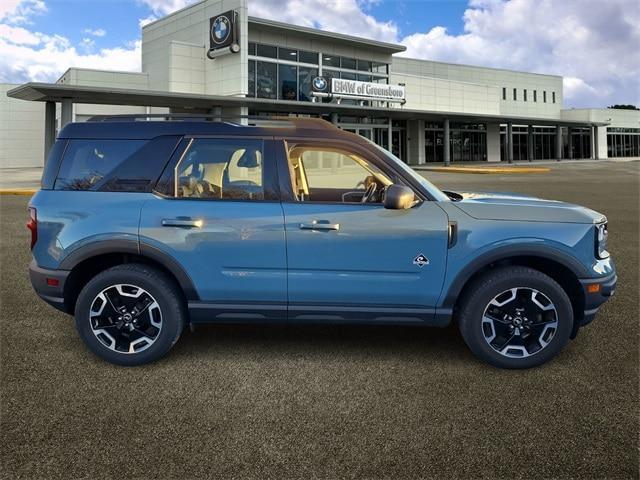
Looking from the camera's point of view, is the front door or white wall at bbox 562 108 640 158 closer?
the front door

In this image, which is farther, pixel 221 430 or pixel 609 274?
pixel 609 274

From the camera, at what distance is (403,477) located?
9.44 ft

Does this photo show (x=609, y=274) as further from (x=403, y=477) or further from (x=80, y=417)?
(x=80, y=417)

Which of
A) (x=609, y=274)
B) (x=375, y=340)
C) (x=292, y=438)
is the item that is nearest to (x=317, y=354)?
(x=375, y=340)

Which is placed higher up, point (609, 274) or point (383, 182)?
point (383, 182)

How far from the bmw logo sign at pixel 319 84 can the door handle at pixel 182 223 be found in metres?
36.5

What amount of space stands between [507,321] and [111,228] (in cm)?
307

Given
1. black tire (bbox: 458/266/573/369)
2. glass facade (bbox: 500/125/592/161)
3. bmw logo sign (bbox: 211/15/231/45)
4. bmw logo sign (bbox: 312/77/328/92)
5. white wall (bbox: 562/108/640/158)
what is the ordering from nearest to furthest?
1. black tire (bbox: 458/266/573/369)
2. bmw logo sign (bbox: 211/15/231/45)
3. bmw logo sign (bbox: 312/77/328/92)
4. glass facade (bbox: 500/125/592/161)
5. white wall (bbox: 562/108/640/158)

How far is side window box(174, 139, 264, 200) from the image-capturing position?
14.5ft

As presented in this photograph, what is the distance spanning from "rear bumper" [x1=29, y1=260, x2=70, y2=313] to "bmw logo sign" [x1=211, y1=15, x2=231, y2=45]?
3560 centimetres

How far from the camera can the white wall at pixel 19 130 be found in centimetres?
5125

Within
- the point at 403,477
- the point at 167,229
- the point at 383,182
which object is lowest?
the point at 403,477

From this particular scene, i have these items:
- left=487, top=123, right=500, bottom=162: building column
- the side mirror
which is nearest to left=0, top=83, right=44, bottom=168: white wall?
left=487, top=123, right=500, bottom=162: building column

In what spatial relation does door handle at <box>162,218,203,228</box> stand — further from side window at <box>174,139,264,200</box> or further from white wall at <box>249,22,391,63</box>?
white wall at <box>249,22,391,63</box>
